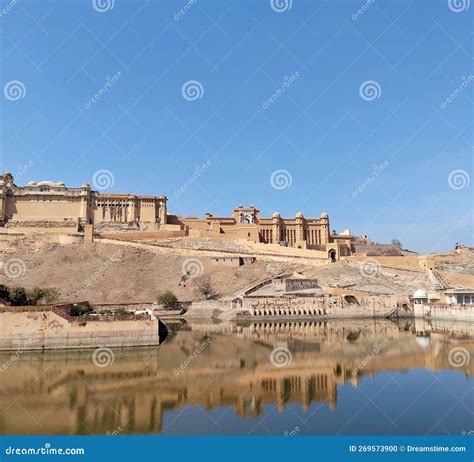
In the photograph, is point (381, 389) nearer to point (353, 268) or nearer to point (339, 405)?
point (339, 405)

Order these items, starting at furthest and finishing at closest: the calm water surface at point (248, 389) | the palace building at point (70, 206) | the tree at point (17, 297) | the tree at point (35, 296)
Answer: the palace building at point (70, 206)
the tree at point (35, 296)
the tree at point (17, 297)
the calm water surface at point (248, 389)

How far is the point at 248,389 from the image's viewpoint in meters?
→ 16.2

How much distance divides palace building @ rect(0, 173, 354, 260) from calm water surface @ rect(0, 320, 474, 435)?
133 feet

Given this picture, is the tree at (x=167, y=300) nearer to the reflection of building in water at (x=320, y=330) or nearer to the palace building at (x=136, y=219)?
the reflection of building in water at (x=320, y=330)

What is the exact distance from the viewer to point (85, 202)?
66.6 meters

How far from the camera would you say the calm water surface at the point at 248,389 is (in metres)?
12.6

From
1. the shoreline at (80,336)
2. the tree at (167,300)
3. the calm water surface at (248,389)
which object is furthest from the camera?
the tree at (167,300)

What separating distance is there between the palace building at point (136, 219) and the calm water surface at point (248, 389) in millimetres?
40659

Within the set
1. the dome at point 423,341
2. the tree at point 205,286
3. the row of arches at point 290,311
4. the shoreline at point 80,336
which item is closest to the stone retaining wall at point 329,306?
the row of arches at point 290,311

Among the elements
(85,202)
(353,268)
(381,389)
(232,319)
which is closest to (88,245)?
(85,202)

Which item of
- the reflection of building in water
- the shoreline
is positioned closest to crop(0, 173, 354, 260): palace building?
the reflection of building in water

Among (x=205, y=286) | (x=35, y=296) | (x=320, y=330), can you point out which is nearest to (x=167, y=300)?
(x=205, y=286)

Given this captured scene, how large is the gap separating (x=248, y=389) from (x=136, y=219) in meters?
54.4

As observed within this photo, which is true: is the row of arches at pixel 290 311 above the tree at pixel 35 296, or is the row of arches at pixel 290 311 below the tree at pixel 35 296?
below
